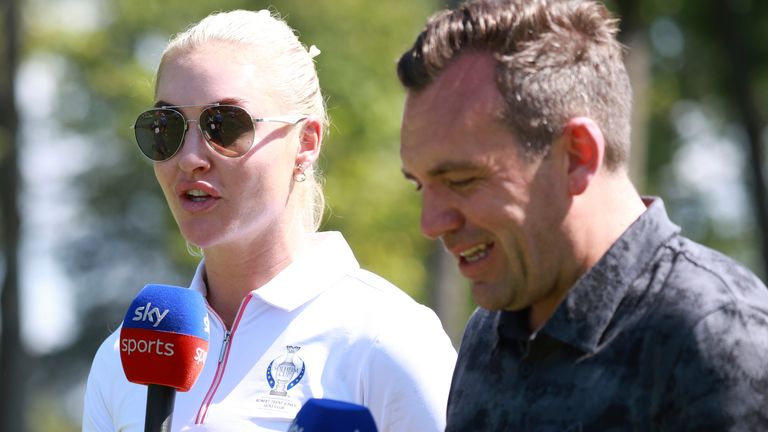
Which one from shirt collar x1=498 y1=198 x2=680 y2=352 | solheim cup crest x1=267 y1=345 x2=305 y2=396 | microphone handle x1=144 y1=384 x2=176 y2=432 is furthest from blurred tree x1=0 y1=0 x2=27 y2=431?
shirt collar x1=498 y1=198 x2=680 y2=352

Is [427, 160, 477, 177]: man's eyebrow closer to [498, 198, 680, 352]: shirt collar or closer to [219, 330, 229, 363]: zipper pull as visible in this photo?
[498, 198, 680, 352]: shirt collar

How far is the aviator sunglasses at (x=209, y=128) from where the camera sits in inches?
163

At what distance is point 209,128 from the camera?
4.16m

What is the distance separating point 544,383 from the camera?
9.73 ft

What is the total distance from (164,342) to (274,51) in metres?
1.10

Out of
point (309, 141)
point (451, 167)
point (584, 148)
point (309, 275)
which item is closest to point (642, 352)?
point (584, 148)

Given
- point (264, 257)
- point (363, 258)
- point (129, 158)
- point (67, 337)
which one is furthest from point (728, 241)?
point (264, 257)

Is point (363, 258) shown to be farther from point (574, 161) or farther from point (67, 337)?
point (574, 161)

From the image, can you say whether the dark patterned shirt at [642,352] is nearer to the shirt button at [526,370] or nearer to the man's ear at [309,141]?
the shirt button at [526,370]

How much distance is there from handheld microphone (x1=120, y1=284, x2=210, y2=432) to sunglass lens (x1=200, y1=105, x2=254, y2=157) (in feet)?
1.76

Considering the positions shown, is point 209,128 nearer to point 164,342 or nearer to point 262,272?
point 262,272

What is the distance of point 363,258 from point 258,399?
2082 cm

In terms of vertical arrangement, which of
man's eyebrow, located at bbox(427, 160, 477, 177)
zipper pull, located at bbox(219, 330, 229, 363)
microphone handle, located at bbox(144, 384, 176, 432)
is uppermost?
man's eyebrow, located at bbox(427, 160, 477, 177)

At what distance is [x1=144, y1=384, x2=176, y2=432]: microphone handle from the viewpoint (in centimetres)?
350
